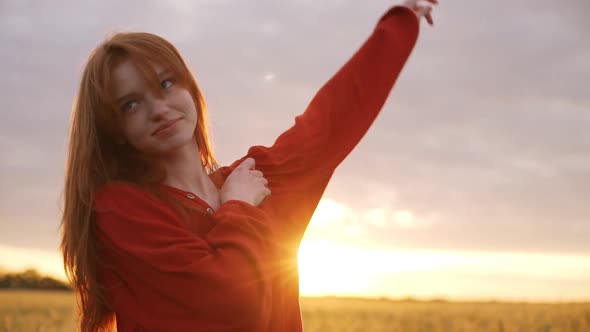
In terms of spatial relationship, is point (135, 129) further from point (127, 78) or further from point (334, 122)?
point (334, 122)

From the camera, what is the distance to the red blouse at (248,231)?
7.20 feet

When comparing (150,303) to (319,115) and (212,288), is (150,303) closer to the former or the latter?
(212,288)

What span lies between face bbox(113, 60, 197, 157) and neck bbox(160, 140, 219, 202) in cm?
9

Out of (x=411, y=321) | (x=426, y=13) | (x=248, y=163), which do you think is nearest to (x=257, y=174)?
(x=248, y=163)

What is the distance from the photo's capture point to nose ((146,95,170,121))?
2350mm

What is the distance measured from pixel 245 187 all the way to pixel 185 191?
219mm

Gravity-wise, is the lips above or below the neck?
above

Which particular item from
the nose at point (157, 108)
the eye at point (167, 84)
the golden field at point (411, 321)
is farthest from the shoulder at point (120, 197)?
the golden field at point (411, 321)

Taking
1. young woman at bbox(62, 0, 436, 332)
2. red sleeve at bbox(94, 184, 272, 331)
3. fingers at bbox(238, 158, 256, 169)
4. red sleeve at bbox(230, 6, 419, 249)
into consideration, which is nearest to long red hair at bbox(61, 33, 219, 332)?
young woman at bbox(62, 0, 436, 332)

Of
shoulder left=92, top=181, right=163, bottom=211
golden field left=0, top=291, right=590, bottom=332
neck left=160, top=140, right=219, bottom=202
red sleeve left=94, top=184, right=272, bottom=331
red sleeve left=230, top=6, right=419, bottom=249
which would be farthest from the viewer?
golden field left=0, top=291, right=590, bottom=332

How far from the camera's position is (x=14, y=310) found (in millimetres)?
9391

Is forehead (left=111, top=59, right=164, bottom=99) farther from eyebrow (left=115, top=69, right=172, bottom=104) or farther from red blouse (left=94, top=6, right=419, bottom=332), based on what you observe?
red blouse (left=94, top=6, right=419, bottom=332)

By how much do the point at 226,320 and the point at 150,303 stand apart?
278 mm

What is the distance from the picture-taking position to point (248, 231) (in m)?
2.21
